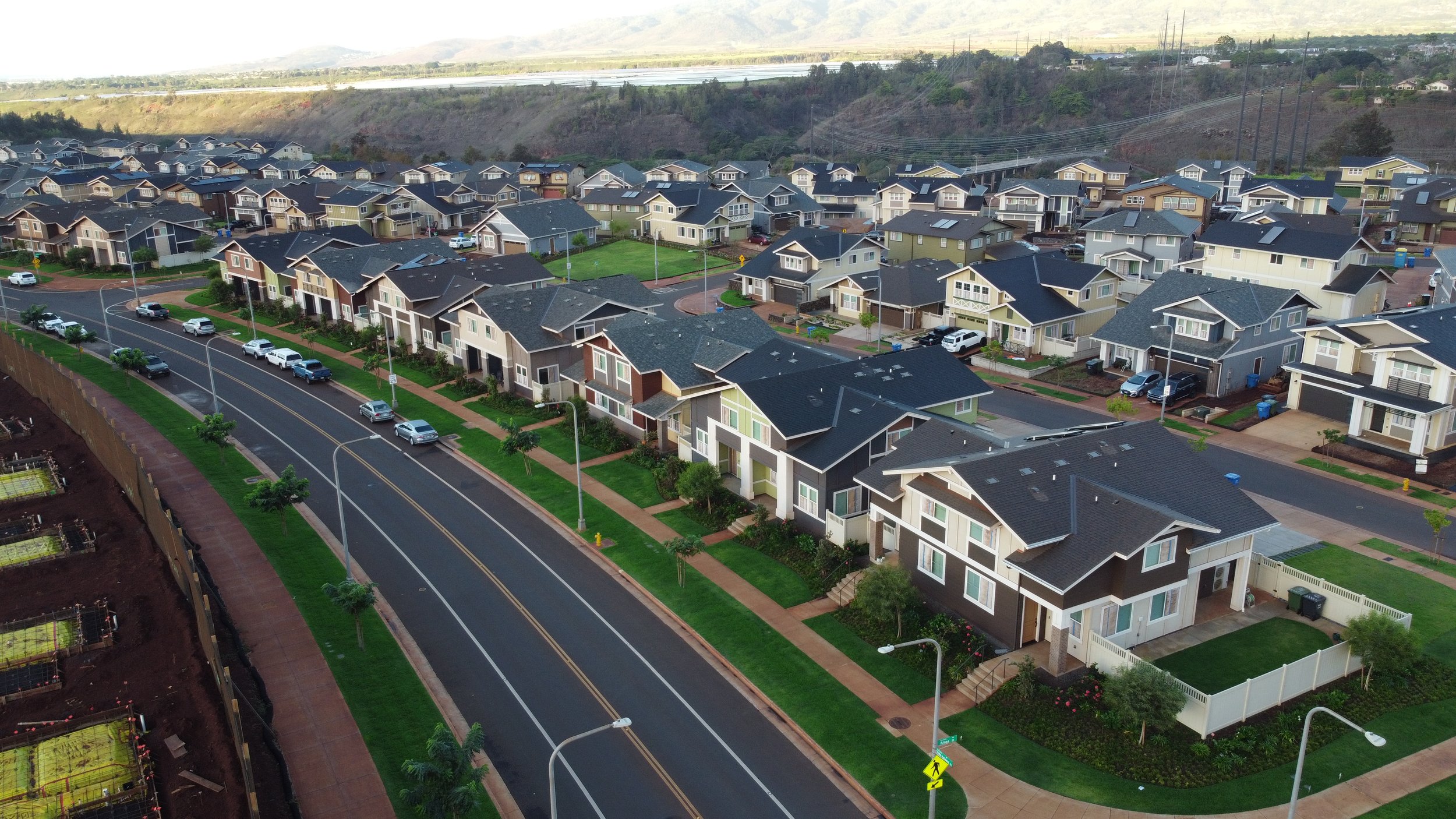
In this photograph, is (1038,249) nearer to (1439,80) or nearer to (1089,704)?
(1089,704)

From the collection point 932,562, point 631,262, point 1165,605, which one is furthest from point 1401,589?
point 631,262

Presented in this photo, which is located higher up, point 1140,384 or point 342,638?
point 1140,384

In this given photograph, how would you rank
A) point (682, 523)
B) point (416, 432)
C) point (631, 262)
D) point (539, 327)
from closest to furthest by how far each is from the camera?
point (682, 523)
point (416, 432)
point (539, 327)
point (631, 262)

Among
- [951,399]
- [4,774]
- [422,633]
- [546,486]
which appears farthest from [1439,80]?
[4,774]

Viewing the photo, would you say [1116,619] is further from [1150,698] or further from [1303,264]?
[1303,264]

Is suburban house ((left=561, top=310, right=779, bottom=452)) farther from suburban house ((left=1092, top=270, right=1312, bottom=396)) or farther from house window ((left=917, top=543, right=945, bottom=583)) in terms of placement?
suburban house ((left=1092, top=270, right=1312, bottom=396))

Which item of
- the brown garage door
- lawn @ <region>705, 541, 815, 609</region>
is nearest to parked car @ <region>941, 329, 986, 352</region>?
the brown garage door

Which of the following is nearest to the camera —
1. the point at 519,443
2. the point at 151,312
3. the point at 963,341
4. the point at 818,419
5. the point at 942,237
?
the point at 818,419

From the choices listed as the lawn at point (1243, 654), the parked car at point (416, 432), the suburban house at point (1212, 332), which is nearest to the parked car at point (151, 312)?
the parked car at point (416, 432)
